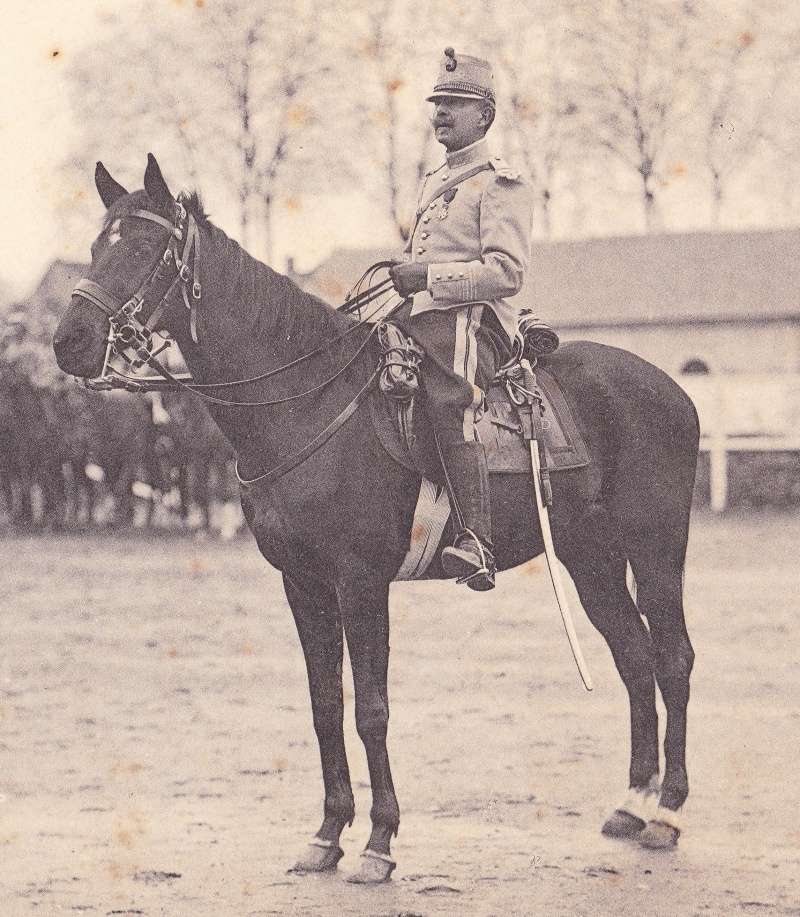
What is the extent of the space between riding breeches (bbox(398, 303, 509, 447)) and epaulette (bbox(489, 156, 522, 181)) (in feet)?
1.61

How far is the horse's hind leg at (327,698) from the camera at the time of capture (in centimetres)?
587

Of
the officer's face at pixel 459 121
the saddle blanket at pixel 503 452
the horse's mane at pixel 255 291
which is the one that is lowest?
the saddle blanket at pixel 503 452

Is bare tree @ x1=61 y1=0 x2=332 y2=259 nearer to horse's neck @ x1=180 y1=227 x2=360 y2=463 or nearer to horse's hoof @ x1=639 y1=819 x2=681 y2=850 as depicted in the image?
horse's neck @ x1=180 y1=227 x2=360 y2=463

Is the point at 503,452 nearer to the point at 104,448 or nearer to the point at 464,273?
the point at 464,273

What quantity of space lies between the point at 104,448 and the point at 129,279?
17.0 meters

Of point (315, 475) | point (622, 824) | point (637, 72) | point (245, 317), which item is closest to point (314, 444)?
point (315, 475)

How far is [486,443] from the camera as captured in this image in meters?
6.12

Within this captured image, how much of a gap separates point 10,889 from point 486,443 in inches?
94.3

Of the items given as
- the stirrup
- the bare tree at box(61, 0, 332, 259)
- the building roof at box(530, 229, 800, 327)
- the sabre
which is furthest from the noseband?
the building roof at box(530, 229, 800, 327)

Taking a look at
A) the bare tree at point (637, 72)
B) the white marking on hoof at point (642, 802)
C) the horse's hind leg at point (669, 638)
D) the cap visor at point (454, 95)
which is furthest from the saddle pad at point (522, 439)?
the bare tree at point (637, 72)

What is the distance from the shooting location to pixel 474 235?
593cm

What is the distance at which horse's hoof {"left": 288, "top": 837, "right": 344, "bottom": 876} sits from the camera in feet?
19.0

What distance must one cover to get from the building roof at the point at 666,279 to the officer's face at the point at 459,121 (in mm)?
29940

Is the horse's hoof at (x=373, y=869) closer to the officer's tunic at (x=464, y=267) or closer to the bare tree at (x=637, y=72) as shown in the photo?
the officer's tunic at (x=464, y=267)
